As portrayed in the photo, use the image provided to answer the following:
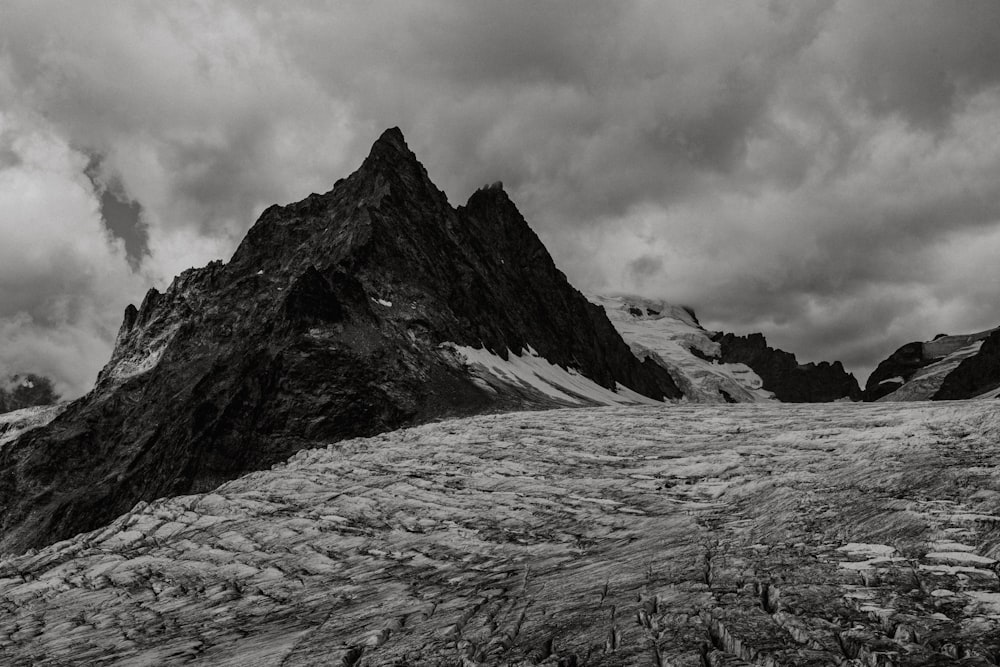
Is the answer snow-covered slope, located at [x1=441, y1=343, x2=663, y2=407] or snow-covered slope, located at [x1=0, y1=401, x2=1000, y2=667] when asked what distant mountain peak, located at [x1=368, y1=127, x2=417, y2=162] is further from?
snow-covered slope, located at [x1=0, y1=401, x2=1000, y2=667]

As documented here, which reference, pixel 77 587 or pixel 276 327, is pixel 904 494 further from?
pixel 276 327

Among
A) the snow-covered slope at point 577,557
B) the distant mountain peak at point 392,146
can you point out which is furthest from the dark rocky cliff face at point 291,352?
the snow-covered slope at point 577,557

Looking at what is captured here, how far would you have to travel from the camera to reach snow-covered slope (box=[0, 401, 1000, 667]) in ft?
50.8

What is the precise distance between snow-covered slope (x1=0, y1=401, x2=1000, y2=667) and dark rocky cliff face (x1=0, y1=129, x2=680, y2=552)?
4722cm

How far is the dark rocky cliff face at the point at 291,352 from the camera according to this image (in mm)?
86562

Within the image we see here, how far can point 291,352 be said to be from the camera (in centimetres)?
9012

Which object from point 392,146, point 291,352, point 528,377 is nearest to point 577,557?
point 291,352

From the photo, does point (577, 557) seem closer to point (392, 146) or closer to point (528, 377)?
point (528, 377)

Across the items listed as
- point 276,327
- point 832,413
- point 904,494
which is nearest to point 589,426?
point 832,413

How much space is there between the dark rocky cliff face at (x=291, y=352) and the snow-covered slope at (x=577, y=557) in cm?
4722

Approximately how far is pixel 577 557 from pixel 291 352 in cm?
7367

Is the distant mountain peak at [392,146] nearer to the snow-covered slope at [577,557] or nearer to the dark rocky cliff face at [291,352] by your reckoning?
the dark rocky cliff face at [291,352]

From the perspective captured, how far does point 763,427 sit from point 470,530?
55.2 feet

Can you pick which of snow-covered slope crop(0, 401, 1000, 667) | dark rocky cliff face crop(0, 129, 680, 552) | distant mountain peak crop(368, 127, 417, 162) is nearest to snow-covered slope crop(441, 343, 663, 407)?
dark rocky cliff face crop(0, 129, 680, 552)
